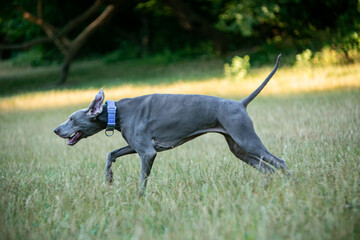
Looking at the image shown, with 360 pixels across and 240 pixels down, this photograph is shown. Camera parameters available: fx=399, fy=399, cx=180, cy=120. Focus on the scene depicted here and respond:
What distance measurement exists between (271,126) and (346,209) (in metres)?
4.72

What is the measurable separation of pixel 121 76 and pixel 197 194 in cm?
1908

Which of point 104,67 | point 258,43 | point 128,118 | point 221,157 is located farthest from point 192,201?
point 104,67

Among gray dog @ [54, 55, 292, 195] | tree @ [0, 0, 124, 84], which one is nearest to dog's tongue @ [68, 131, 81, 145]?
gray dog @ [54, 55, 292, 195]

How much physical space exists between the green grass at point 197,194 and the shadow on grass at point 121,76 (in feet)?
36.8

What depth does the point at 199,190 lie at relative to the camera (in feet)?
14.8

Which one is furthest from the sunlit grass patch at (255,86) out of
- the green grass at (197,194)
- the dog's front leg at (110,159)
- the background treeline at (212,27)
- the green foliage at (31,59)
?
the green foliage at (31,59)

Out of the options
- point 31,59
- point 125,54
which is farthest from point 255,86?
point 31,59

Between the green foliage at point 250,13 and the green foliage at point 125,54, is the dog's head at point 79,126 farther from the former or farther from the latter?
the green foliage at point 125,54

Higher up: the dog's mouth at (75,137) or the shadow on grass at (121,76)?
the shadow on grass at (121,76)

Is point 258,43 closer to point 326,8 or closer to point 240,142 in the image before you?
point 326,8

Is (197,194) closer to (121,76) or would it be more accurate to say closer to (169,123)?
(169,123)

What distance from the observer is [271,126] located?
325 inches

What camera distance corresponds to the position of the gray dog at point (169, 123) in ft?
14.8

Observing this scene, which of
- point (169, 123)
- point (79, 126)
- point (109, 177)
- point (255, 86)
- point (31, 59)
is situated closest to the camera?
point (169, 123)
